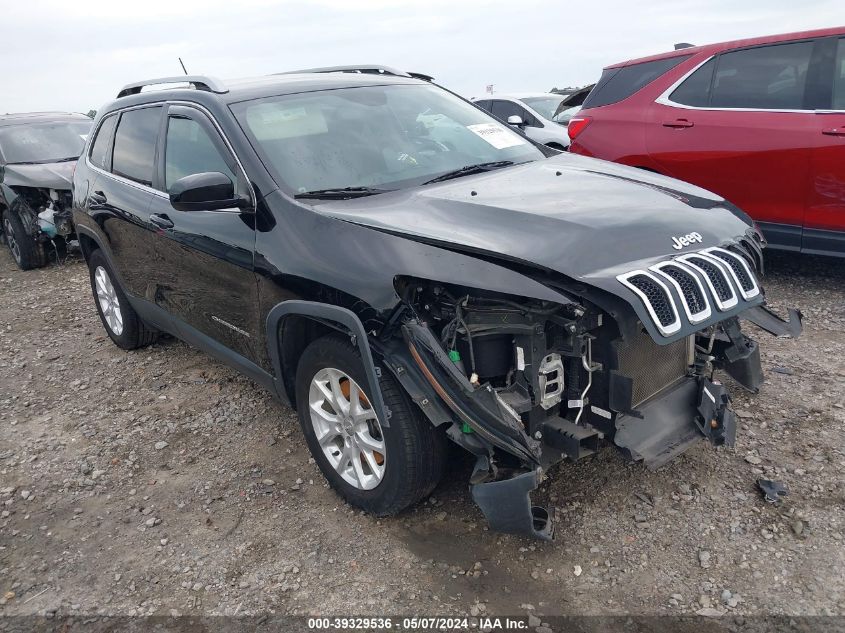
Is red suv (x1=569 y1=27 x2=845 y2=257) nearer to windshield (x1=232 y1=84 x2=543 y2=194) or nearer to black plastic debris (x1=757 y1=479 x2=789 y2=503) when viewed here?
windshield (x1=232 y1=84 x2=543 y2=194)

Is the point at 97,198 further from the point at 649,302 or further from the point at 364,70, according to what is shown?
the point at 649,302

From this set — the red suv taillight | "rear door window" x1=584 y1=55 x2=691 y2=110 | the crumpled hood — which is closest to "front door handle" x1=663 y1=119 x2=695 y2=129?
"rear door window" x1=584 y1=55 x2=691 y2=110

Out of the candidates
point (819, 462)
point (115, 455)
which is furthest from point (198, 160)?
point (819, 462)

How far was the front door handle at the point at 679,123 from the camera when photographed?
5.38 meters

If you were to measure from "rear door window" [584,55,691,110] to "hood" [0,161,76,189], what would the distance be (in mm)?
5964

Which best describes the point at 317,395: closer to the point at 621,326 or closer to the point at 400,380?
the point at 400,380

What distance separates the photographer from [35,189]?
8.18m

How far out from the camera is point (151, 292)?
4.17 m

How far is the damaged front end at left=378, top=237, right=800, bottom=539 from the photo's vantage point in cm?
230

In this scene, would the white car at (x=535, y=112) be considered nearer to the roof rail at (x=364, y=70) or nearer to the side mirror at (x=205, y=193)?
the roof rail at (x=364, y=70)

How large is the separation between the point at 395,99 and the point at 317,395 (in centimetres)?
175

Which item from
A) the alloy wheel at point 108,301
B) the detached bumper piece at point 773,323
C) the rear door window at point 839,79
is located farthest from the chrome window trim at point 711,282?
the alloy wheel at point 108,301

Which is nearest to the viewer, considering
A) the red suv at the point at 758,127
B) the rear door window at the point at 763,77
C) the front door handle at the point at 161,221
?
the front door handle at the point at 161,221

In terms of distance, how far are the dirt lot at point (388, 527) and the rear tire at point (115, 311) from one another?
0.92 metres
